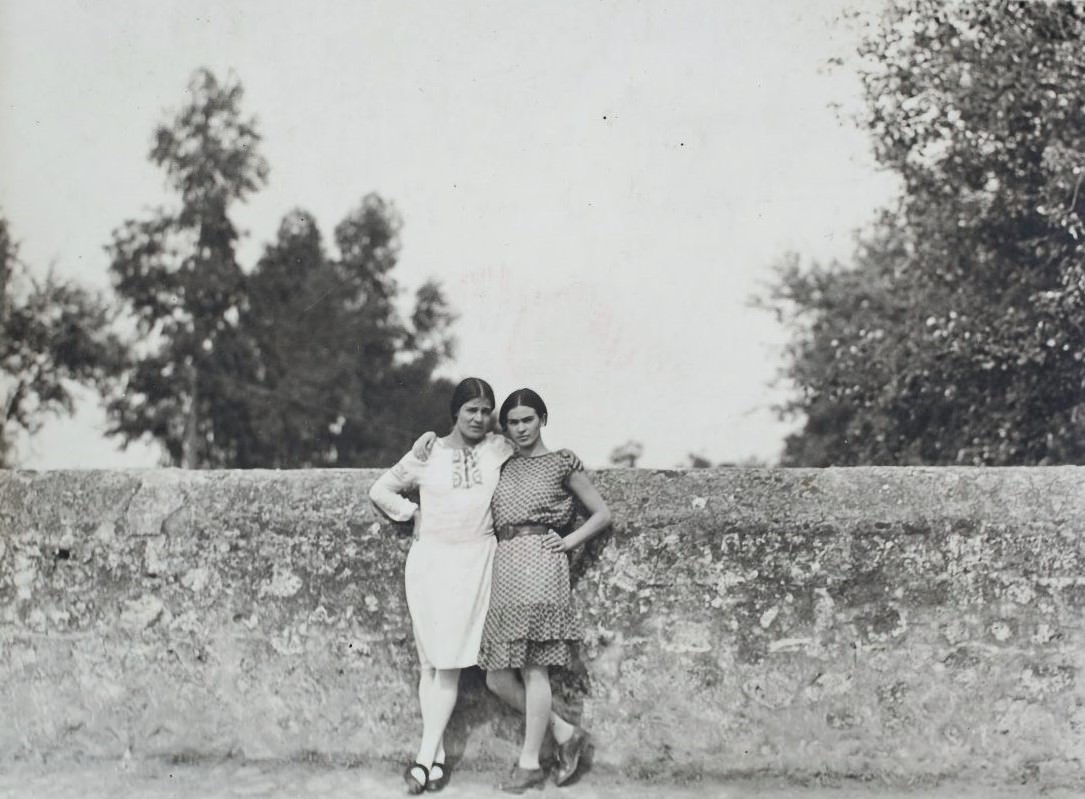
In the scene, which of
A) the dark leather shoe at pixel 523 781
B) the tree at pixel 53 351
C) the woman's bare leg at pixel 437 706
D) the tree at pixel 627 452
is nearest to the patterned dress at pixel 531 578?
the woman's bare leg at pixel 437 706

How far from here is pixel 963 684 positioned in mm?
4367

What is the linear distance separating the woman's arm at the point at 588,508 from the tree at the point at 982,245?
1037cm

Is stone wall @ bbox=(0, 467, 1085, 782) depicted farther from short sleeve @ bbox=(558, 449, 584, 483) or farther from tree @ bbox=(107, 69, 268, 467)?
tree @ bbox=(107, 69, 268, 467)

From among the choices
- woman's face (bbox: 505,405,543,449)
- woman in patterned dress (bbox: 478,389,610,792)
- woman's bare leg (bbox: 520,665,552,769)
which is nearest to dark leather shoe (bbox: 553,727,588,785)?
woman in patterned dress (bbox: 478,389,610,792)

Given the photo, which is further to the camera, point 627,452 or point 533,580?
point 627,452

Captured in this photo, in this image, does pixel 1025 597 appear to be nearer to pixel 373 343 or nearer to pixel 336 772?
pixel 336 772

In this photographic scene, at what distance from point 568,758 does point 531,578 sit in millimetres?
684

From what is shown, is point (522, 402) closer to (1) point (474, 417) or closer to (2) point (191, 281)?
(1) point (474, 417)

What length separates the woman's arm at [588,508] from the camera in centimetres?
437

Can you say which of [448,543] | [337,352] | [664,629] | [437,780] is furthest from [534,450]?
[337,352]

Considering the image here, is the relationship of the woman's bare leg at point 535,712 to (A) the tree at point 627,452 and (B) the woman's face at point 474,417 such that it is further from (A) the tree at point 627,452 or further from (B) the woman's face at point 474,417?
(A) the tree at point 627,452

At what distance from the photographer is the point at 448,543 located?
4414mm

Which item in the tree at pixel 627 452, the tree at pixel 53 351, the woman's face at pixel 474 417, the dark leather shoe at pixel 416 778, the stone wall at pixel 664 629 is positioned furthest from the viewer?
the tree at pixel 53 351

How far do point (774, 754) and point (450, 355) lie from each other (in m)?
23.1
